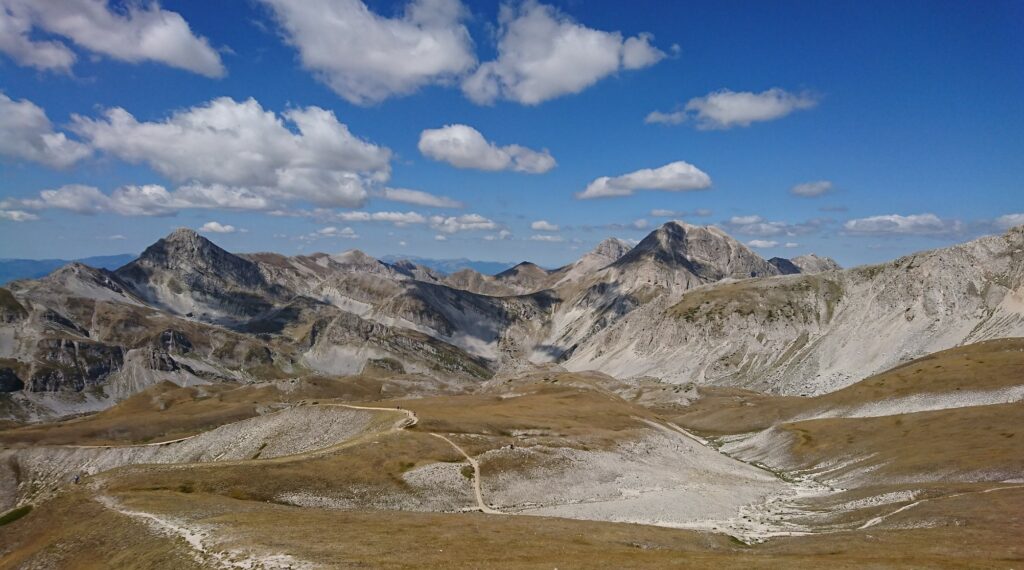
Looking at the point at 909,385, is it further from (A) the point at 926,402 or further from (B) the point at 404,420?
(B) the point at 404,420

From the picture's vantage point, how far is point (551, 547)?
46.2 meters

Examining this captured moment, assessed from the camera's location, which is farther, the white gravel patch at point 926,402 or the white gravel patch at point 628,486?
the white gravel patch at point 926,402

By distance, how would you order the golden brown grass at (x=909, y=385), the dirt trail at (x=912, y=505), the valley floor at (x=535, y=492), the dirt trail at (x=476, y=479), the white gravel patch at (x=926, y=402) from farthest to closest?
the golden brown grass at (x=909, y=385)
the white gravel patch at (x=926, y=402)
the dirt trail at (x=476, y=479)
the dirt trail at (x=912, y=505)
the valley floor at (x=535, y=492)

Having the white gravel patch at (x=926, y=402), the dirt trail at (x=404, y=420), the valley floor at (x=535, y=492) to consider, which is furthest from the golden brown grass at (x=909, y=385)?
the dirt trail at (x=404, y=420)

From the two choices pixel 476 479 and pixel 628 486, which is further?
pixel 628 486

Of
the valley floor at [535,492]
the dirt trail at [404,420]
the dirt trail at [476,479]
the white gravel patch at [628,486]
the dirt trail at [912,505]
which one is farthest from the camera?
the dirt trail at [404,420]

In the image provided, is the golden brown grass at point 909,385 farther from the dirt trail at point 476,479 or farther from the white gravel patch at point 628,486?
the dirt trail at point 476,479

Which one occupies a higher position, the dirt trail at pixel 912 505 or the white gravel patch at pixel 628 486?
the dirt trail at pixel 912 505

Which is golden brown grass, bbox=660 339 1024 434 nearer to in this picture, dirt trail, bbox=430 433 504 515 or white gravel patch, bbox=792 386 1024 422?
white gravel patch, bbox=792 386 1024 422

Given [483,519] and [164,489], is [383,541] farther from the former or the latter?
[164,489]

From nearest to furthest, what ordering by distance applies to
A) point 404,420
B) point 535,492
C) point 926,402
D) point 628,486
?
1. point 535,492
2. point 628,486
3. point 404,420
4. point 926,402

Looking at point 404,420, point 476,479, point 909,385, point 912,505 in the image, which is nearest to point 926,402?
point 909,385

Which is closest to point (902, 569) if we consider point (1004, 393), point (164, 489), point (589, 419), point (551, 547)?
point (551, 547)

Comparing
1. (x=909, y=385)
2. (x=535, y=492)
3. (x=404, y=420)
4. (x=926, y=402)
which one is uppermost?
(x=909, y=385)
